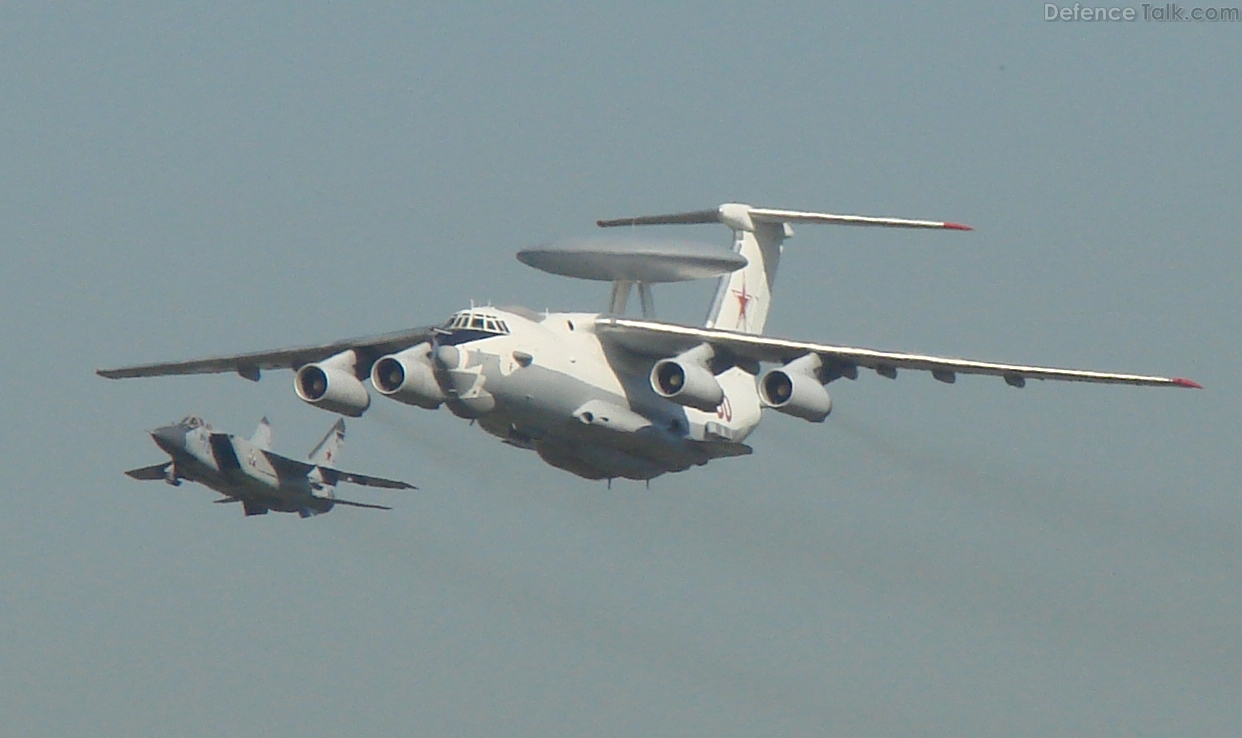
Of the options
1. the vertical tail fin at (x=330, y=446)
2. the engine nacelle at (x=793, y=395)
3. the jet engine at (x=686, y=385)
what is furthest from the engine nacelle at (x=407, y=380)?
the vertical tail fin at (x=330, y=446)

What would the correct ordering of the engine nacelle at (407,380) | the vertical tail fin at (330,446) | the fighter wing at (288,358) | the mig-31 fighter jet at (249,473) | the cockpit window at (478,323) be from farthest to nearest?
1. the vertical tail fin at (330,446)
2. the mig-31 fighter jet at (249,473)
3. the fighter wing at (288,358)
4. the cockpit window at (478,323)
5. the engine nacelle at (407,380)

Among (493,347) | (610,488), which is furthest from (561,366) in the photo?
(610,488)

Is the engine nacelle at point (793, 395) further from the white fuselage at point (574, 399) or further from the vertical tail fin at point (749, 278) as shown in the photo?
the vertical tail fin at point (749, 278)

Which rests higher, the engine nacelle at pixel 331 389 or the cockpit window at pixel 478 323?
the cockpit window at pixel 478 323

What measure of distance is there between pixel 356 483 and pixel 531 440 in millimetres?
4104

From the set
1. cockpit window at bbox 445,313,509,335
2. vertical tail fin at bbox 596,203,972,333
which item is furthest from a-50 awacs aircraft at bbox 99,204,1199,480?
vertical tail fin at bbox 596,203,972,333

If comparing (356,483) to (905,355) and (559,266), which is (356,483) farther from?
(905,355)

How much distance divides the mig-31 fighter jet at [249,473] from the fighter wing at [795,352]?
4934 mm

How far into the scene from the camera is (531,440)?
2862 cm

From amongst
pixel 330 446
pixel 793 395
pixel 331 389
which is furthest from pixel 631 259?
pixel 330 446

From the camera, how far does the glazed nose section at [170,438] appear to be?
31.9 meters

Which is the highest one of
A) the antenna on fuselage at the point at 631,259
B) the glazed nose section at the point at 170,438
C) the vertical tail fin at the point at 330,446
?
Answer: the antenna on fuselage at the point at 631,259

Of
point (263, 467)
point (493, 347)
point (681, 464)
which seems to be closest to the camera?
point (493, 347)

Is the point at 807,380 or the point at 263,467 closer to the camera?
the point at 807,380
